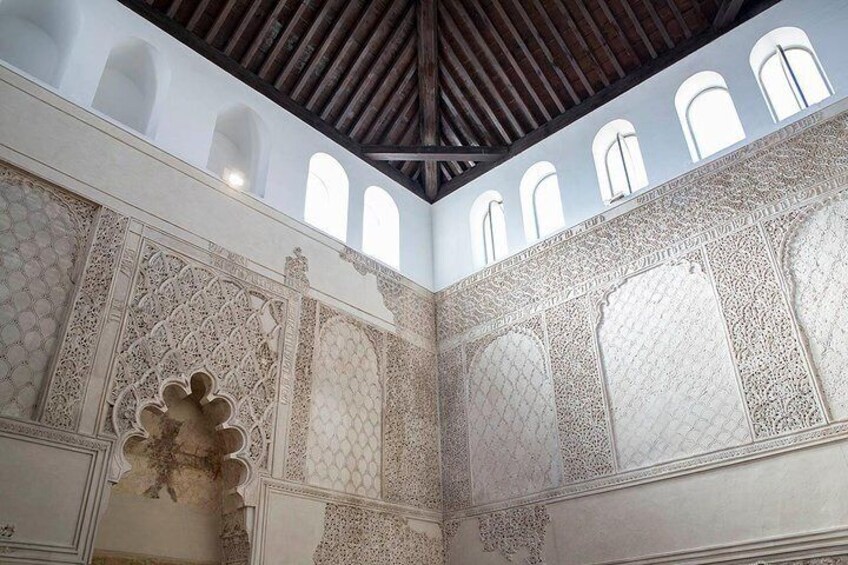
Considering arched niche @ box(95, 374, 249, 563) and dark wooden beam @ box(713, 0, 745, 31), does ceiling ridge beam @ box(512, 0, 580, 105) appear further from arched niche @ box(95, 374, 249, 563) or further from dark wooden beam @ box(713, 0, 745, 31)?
arched niche @ box(95, 374, 249, 563)

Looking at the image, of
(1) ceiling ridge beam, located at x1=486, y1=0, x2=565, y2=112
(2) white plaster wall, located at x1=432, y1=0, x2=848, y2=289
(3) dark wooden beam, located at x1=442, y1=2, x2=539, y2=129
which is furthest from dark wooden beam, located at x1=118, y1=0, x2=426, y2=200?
(1) ceiling ridge beam, located at x1=486, y1=0, x2=565, y2=112

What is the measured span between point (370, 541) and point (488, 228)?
3.19 m

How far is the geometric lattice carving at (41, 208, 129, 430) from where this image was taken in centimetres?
361

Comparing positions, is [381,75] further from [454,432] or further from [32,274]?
[32,274]

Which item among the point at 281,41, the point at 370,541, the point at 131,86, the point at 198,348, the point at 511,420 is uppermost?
the point at 281,41

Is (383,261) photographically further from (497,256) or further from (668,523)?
(668,523)

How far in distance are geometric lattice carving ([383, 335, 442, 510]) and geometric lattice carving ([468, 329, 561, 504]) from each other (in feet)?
1.23

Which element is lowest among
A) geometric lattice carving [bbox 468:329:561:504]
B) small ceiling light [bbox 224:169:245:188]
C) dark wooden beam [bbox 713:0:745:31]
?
geometric lattice carving [bbox 468:329:561:504]

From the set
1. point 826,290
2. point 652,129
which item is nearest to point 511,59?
point 652,129

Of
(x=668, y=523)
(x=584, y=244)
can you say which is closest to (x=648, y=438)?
(x=668, y=523)

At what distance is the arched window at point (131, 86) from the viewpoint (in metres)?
4.87

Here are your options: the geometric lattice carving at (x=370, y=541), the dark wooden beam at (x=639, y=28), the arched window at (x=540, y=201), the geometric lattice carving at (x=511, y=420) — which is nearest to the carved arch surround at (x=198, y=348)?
the geometric lattice carving at (x=370, y=541)

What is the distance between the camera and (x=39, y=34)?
472cm

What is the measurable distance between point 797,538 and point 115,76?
5.51m
